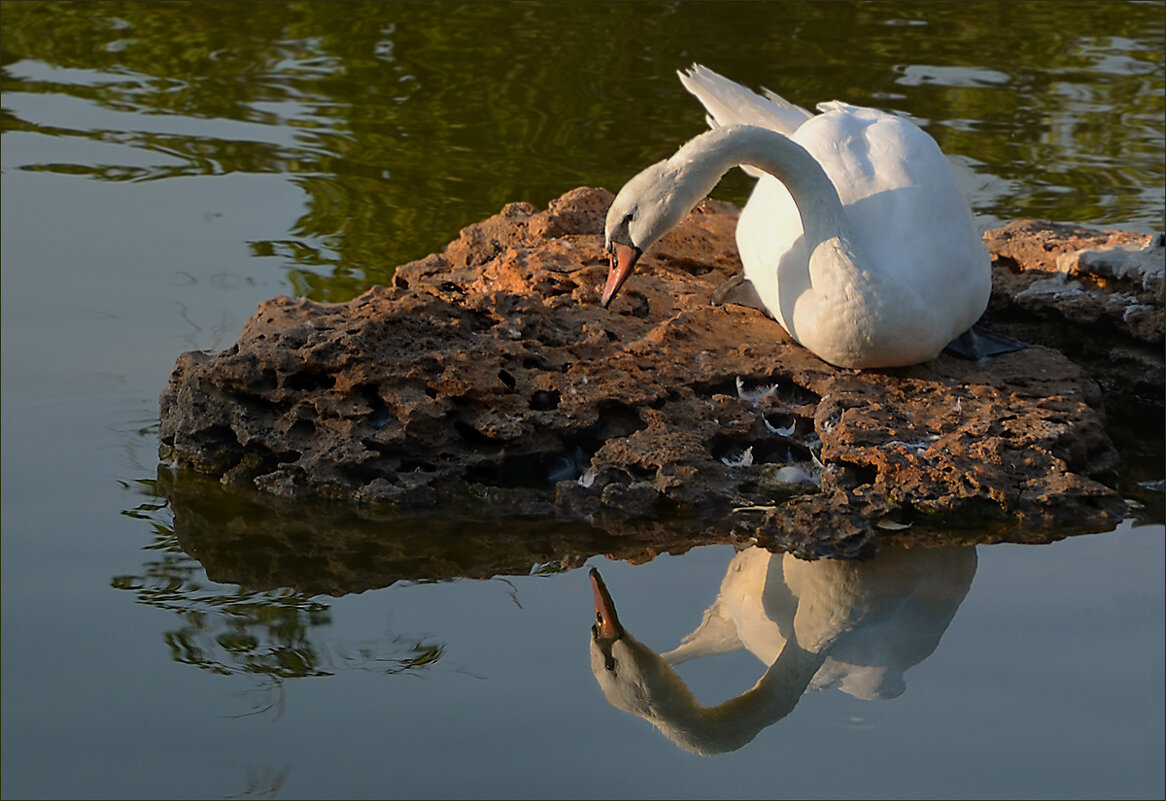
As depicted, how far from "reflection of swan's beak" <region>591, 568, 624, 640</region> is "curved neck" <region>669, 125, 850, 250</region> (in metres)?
1.38

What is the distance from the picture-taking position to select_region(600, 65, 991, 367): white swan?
15.8 ft

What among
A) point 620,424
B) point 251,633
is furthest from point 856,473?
point 251,633

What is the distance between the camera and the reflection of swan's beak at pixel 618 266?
503cm

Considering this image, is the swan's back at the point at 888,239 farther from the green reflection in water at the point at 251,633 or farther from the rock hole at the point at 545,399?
the green reflection in water at the point at 251,633

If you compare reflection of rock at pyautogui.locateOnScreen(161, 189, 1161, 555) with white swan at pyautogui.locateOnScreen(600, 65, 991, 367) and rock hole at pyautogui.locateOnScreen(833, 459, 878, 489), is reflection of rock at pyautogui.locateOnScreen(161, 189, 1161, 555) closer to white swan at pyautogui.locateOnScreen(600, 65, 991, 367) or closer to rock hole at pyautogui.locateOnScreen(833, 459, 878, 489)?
rock hole at pyautogui.locateOnScreen(833, 459, 878, 489)

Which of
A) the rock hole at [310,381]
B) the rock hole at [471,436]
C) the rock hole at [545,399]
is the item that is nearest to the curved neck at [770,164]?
the rock hole at [545,399]

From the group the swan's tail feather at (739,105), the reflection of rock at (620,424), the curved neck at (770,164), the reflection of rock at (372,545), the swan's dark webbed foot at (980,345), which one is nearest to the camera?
the reflection of rock at (372,545)

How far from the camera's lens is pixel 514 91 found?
864 centimetres

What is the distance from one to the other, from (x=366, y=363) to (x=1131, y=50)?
21.2 feet

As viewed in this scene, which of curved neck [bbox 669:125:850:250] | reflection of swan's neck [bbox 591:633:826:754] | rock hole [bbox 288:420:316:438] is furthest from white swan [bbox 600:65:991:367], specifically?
reflection of swan's neck [bbox 591:633:826:754]

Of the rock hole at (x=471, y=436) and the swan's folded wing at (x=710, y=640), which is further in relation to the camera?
the rock hole at (x=471, y=436)

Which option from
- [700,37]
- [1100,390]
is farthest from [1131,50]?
[1100,390]

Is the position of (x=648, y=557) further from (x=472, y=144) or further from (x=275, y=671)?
(x=472, y=144)

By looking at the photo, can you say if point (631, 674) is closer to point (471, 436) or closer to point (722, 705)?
point (722, 705)
